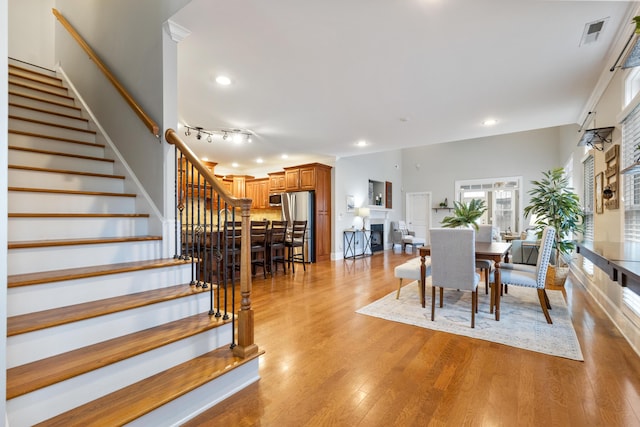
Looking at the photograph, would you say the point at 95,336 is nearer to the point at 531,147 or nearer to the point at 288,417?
the point at 288,417

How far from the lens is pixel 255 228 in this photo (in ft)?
17.7

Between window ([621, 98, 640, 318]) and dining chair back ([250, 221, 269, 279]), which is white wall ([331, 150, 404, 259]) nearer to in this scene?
dining chair back ([250, 221, 269, 279])

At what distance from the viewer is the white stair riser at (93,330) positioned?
1388 millimetres

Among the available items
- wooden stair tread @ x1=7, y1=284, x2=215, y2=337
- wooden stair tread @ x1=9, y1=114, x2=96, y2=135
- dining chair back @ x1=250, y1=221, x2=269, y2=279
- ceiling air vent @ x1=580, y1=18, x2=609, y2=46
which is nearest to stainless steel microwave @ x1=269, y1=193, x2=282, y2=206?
dining chair back @ x1=250, y1=221, x2=269, y2=279

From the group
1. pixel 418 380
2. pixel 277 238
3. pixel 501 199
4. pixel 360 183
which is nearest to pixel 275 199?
pixel 360 183

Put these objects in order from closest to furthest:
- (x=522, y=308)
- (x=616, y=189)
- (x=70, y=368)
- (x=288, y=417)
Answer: (x=70, y=368), (x=288, y=417), (x=616, y=189), (x=522, y=308)

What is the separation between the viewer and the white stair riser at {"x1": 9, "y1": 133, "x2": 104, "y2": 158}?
263 centimetres

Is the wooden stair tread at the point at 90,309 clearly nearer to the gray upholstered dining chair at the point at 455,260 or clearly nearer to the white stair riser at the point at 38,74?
the gray upholstered dining chair at the point at 455,260

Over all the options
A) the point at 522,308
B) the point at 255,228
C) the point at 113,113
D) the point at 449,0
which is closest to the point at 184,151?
the point at 113,113

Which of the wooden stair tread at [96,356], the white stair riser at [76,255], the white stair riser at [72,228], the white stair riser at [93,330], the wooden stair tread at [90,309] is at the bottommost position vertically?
the wooden stair tread at [96,356]

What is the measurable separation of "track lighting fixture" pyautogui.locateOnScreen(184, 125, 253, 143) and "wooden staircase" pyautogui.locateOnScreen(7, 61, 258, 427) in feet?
8.49

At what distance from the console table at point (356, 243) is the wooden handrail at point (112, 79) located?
5785mm

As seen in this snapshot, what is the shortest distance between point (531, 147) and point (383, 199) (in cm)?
488

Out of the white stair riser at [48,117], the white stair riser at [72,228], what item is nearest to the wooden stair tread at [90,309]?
the white stair riser at [72,228]
